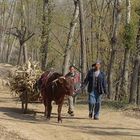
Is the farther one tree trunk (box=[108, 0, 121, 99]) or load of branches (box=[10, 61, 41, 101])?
tree trunk (box=[108, 0, 121, 99])

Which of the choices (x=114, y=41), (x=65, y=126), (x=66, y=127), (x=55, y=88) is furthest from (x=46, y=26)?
(x=66, y=127)

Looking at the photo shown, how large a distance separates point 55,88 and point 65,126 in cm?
146

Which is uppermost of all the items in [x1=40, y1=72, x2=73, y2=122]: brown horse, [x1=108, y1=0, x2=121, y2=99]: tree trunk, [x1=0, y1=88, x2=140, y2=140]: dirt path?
[x1=108, y1=0, x2=121, y2=99]: tree trunk

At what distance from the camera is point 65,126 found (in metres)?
15.4

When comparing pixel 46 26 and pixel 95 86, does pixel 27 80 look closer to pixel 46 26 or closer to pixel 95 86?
pixel 95 86

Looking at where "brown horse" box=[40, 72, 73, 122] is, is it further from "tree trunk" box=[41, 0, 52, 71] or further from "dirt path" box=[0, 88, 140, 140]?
"tree trunk" box=[41, 0, 52, 71]

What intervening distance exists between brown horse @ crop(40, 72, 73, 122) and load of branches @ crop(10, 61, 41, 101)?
891mm

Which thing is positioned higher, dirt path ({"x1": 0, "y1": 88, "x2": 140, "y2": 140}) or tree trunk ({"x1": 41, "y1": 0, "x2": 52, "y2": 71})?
tree trunk ({"x1": 41, "y1": 0, "x2": 52, "y2": 71})

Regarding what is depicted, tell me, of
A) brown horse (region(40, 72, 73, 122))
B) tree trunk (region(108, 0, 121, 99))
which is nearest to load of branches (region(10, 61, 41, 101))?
brown horse (region(40, 72, 73, 122))

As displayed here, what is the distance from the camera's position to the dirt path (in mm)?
13578

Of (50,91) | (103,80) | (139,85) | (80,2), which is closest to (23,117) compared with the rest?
(50,91)

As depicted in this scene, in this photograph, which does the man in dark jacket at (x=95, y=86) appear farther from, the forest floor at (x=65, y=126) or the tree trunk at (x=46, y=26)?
the tree trunk at (x=46, y=26)

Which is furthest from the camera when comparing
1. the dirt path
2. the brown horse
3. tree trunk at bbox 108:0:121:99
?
tree trunk at bbox 108:0:121:99

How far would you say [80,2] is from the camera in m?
22.3
